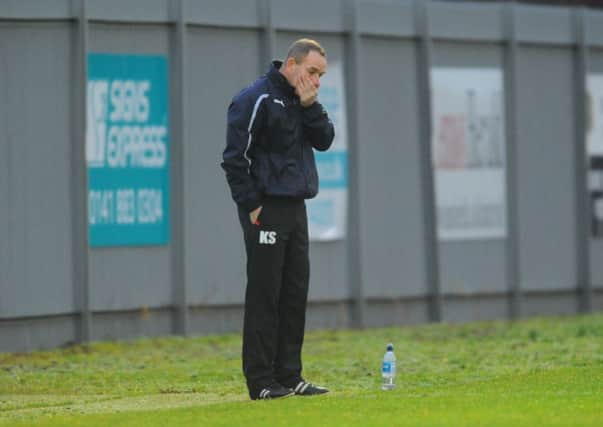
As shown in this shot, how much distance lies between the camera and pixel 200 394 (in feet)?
38.3

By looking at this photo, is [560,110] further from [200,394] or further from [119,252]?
[200,394]

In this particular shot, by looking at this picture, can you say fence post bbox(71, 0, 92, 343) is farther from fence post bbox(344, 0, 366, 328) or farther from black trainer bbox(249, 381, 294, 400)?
black trainer bbox(249, 381, 294, 400)

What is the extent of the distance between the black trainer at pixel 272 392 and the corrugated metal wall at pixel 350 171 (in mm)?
4868

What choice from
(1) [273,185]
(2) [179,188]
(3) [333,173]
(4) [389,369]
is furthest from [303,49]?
(3) [333,173]

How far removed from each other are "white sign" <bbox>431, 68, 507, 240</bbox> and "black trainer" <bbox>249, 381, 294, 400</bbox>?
7892mm

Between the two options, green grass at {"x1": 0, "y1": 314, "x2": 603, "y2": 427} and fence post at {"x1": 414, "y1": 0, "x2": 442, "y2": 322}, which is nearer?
green grass at {"x1": 0, "y1": 314, "x2": 603, "y2": 427}

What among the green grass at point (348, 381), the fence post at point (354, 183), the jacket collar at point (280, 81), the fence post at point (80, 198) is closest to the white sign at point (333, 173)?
the fence post at point (354, 183)

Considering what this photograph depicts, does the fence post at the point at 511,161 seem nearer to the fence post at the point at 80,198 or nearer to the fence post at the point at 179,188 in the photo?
the fence post at the point at 179,188

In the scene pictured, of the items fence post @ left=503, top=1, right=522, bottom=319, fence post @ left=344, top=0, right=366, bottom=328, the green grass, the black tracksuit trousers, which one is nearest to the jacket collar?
the black tracksuit trousers

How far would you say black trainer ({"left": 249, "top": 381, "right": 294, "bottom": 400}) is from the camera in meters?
10.8

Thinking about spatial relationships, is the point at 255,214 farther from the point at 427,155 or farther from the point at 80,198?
the point at 427,155

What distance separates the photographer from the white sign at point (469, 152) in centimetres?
1867

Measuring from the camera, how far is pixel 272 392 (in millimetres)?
10828

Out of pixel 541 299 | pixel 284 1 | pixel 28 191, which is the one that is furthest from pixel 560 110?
pixel 28 191
